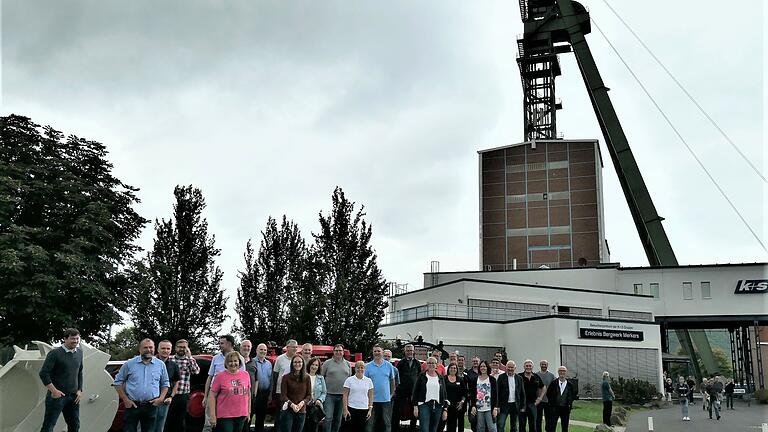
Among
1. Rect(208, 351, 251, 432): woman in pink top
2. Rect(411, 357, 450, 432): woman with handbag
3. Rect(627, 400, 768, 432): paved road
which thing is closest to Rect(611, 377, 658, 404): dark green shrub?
Rect(627, 400, 768, 432): paved road

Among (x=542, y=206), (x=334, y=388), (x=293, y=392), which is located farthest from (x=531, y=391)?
(x=542, y=206)

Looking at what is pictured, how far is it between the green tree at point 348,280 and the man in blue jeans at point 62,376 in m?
11.6

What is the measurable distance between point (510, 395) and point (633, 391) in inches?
924

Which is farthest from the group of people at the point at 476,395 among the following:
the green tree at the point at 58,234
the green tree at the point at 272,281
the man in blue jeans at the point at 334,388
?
the green tree at the point at 58,234

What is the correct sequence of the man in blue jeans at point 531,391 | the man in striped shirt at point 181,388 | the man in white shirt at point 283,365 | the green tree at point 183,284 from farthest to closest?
the green tree at point 183,284 → the man in blue jeans at point 531,391 → the man in white shirt at point 283,365 → the man in striped shirt at point 181,388

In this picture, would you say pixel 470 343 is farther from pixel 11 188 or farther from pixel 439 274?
pixel 11 188

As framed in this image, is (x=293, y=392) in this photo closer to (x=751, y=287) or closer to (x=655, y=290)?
(x=655, y=290)

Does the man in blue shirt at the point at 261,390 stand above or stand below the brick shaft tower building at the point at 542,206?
below

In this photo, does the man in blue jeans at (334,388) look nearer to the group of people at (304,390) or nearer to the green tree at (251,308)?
the group of people at (304,390)

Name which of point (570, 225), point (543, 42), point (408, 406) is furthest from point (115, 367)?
point (543, 42)

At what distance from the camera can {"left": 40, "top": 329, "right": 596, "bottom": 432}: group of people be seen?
378 inches

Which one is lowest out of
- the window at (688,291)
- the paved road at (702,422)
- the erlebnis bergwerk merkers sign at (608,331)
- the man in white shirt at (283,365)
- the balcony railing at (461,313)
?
the paved road at (702,422)

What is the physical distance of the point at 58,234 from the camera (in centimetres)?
2819

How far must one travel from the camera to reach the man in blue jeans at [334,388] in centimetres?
1151
